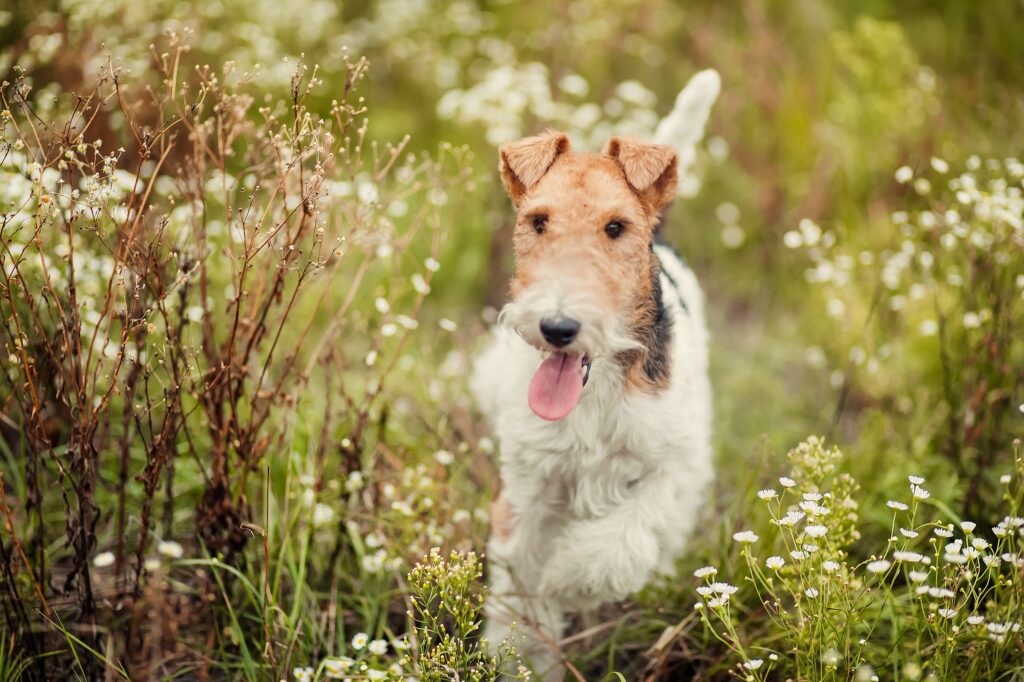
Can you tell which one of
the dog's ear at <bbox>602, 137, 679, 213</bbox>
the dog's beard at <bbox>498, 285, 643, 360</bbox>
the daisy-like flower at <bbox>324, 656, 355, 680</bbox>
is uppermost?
the dog's ear at <bbox>602, 137, 679, 213</bbox>

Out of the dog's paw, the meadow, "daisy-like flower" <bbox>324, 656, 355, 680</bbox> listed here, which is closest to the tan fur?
the meadow

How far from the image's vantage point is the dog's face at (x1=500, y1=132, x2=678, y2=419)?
8.85ft

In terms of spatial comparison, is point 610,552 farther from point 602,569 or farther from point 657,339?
point 657,339

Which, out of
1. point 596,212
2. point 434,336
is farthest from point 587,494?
point 434,336

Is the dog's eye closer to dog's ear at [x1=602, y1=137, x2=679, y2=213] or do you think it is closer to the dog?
the dog

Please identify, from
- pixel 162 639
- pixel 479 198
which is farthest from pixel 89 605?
pixel 479 198

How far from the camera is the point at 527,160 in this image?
3184 millimetres

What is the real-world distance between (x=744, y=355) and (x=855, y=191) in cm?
158

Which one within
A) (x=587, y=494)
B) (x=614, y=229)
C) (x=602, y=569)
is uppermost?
(x=614, y=229)

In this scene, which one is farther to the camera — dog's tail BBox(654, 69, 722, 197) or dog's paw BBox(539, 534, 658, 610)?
dog's tail BBox(654, 69, 722, 197)

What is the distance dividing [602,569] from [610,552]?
0.24 feet

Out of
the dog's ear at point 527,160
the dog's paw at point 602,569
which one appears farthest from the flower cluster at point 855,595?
the dog's ear at point 527,160

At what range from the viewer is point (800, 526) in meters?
3.72

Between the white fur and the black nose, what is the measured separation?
372 mm
